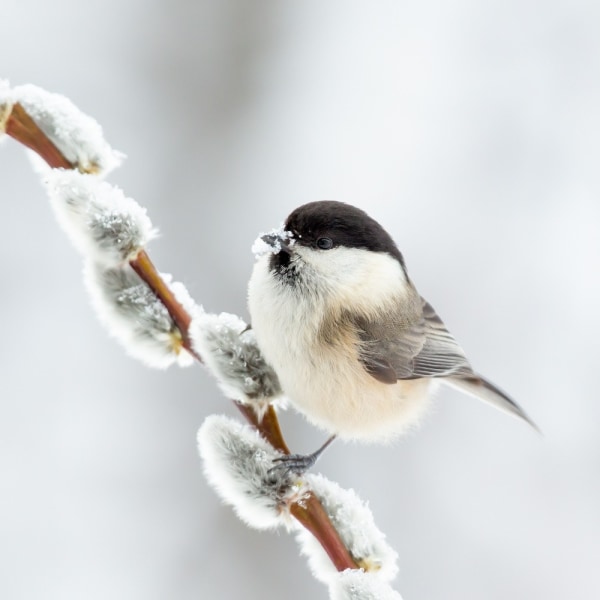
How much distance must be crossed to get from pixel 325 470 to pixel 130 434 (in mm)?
887

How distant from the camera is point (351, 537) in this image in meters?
0.96

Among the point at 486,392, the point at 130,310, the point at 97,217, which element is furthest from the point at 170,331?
the point at 486,392

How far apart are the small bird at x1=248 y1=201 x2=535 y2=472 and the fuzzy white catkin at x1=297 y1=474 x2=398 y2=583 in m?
0.21

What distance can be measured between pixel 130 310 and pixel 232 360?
0.58 ft

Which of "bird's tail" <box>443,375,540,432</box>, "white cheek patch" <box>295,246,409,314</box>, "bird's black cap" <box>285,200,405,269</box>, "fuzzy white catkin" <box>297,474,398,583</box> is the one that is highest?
"bird's black cap" <box>285,200,405,269</box>

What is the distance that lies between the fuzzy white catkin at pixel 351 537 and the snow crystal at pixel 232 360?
0.58ft

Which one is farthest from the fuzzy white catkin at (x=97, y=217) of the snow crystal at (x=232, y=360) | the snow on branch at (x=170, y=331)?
the snow crystal at (x=232, y=360)

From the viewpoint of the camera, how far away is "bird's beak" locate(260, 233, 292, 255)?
4.42 ft

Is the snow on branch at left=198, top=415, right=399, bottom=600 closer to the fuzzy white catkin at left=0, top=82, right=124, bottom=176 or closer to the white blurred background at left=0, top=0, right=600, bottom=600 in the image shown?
the fuzzy white catkin at left=0, top=82, right=124, bottom=176

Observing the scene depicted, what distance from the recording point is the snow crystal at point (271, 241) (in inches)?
51.2

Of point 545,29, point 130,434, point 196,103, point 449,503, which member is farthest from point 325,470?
point 545,29

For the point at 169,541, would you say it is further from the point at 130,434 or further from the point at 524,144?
the point at 524,144

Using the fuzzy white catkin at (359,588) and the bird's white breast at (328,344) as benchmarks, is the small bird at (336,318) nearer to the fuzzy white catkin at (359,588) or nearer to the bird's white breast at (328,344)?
the bird's white breast at (328,344)

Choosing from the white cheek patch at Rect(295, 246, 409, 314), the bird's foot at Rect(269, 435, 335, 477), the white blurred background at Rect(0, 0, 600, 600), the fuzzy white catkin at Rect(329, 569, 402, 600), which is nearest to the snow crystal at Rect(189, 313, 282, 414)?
the bird's foot at Rect(269, 435, 335, 477)
